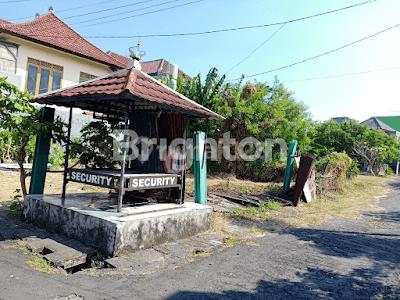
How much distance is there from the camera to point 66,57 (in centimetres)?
1592

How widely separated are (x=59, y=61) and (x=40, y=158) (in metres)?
11.4

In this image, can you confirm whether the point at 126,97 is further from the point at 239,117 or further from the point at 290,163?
the point at 239,117


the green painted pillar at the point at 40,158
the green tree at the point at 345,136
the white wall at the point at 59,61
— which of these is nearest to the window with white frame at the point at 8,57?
the white wall at the point at 59,61

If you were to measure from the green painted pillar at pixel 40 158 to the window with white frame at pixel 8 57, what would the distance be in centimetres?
964

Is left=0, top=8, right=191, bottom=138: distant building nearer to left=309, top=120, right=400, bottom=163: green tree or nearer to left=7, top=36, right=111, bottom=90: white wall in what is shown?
Answer: left=7, top=36, right=111, bottom=90: white wall

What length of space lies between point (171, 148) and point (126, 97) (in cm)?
199

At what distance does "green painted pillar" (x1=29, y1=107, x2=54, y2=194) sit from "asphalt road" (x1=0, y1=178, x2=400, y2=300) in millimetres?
1988

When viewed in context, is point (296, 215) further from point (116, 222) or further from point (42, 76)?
point (42, 76)

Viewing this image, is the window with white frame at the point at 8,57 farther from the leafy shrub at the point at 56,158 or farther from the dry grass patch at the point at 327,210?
the dry grass patch at the point at 327,210

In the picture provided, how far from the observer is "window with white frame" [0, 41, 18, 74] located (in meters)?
13.5

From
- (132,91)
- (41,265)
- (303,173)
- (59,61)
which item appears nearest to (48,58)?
(59,61)

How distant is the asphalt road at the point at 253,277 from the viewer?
3.42 metres

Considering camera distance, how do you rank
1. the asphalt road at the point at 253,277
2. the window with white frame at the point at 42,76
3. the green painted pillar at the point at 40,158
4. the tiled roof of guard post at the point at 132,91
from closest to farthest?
the asphalt road at the point at 253,277 → the tiled roof of guard post at the point at 132,91 → the green painted pillar at the point at 40,158 → the window with white frame at the point at 42,76

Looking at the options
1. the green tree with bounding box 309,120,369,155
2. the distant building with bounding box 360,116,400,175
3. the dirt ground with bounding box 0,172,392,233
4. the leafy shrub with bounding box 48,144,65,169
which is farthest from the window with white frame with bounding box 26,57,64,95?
the distant building with bounding box 360,116,400,175
